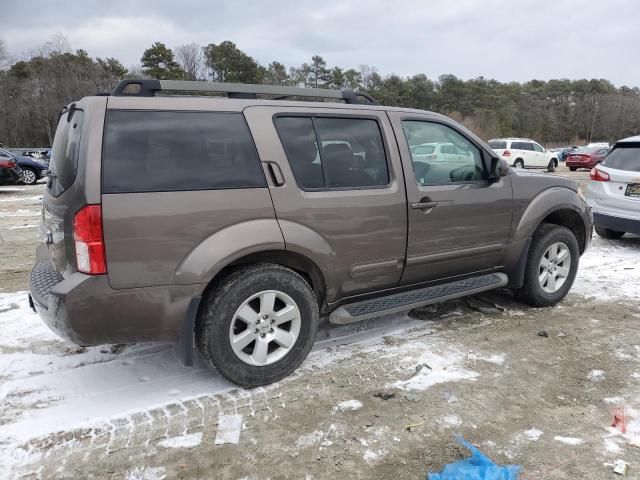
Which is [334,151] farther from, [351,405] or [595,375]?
[595,375]

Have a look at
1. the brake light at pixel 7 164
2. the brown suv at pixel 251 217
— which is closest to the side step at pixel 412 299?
the brown suv at pixel 251 217

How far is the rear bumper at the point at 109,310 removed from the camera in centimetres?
259

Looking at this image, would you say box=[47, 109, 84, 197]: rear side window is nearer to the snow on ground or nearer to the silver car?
the snow on ground

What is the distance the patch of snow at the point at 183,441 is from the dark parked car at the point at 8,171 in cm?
1567

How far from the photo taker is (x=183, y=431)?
268 cm

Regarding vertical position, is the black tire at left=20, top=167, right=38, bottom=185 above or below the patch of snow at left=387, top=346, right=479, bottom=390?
above

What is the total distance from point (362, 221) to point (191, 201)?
3.93 feet

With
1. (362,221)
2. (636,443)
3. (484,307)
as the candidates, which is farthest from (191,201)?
(484,307)

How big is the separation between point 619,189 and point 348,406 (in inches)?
239

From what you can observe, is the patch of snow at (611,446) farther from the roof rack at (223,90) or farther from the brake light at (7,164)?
the brake light at (7,164)

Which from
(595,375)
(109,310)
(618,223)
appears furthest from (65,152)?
(618,223)

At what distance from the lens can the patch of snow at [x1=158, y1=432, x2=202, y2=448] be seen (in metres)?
2.55

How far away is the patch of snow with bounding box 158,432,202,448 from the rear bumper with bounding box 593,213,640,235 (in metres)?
6.68

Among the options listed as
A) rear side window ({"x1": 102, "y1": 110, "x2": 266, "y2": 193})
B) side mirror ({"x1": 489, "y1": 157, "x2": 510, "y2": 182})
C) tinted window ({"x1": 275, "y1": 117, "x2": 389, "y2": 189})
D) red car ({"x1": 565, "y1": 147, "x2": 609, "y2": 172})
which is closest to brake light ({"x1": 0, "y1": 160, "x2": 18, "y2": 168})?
rear side window ({"x1": 102, "y1": 110, "x2": 266, "y2": 193})
